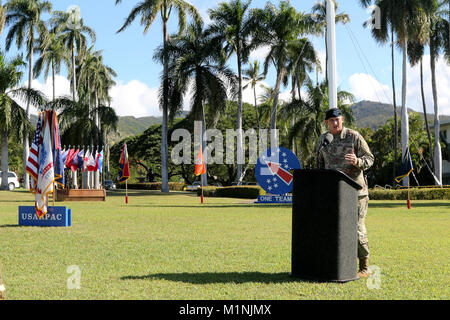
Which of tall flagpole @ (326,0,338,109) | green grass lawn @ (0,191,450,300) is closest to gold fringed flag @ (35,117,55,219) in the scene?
green grass lawn @ (0,191,450,300)

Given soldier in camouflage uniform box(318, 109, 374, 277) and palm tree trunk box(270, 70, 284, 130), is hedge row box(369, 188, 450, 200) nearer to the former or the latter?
palm tree trunk box(270, 70, 284, 130)

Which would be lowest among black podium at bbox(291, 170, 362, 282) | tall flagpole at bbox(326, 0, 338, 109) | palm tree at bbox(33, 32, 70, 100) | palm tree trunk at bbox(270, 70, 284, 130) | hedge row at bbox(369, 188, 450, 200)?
hedge row at bbox(369, 188, 450, 200)

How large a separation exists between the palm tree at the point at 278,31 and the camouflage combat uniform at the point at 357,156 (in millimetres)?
29436

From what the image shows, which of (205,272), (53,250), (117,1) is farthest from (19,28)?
(205,272)

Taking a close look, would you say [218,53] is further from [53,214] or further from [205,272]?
[205,272]

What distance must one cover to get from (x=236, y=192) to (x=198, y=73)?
32.8 feet

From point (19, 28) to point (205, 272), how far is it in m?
43.9

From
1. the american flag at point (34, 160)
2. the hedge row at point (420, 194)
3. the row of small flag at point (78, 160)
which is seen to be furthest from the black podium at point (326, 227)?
the row of small flag at point (78, 160)

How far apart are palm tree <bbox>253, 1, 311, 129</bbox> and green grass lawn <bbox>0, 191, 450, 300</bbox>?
24579mm

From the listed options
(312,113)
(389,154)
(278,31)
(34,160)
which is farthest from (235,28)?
(34,160)

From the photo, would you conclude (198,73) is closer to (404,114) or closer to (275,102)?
(275,102)

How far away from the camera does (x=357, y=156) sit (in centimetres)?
604

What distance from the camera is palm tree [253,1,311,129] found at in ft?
116
